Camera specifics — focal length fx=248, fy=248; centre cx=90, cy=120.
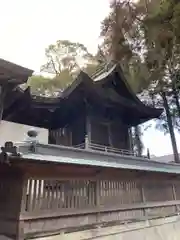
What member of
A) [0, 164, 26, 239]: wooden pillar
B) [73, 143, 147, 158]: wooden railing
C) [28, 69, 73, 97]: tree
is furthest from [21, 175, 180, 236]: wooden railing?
[28, 69, 73, 97]: tree

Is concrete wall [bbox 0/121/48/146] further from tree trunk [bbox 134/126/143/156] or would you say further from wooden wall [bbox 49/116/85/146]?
tree trunk [bbox 134/126/143/156]

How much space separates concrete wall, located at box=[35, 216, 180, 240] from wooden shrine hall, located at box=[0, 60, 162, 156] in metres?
3.43

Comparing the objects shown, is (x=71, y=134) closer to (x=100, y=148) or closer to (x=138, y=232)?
(x=100, y=148)

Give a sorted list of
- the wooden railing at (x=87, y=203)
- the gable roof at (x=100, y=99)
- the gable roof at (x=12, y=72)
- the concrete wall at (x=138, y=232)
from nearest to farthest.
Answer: the wooden railing at (x=87, y=203) < the gable roof at (x=12, y=72) < the concrete wall at (x=138, y=232) < the gable roof at (x=100, y=99)

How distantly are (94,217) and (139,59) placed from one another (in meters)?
13.3

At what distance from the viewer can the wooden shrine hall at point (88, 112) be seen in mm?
10312

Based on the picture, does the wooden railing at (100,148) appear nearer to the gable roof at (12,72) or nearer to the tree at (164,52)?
the gable roof at (12,72)

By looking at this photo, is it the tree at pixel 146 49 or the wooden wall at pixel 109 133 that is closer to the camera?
the wooden wall at pixel 109 133

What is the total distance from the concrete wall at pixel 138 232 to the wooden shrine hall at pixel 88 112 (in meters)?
3.43

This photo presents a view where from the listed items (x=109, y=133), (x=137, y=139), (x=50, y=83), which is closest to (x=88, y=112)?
(x=109, y=133)

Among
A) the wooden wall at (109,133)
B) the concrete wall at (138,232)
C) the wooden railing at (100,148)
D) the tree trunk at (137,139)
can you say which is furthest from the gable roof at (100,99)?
the tree trunk at (137,139)

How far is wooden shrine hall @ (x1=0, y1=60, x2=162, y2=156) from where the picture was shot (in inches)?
406

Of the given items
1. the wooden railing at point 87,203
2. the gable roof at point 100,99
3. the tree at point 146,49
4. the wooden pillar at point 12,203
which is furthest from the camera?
the tree at point 146,49

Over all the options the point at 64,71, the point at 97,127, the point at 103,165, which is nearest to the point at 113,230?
Answer: the point at 103,165
